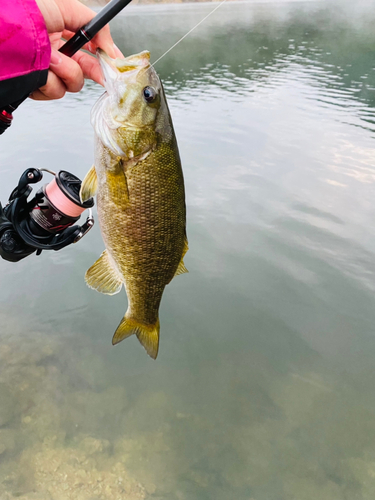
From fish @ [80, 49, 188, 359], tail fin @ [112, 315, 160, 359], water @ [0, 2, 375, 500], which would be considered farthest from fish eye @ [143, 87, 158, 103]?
water @ [0, 2, 375, 500]

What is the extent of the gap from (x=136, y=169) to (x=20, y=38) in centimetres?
67

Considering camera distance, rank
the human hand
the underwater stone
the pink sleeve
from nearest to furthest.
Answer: the pink sleeve
the human hand
the underwater stone

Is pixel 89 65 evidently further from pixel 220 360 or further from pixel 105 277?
pixel 220 360

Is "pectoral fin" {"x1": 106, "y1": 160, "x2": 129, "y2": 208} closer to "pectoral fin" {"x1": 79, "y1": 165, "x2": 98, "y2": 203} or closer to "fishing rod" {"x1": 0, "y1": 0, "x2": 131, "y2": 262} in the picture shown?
"pectoral fin" {"x1": 79, "y1": 165, "x2": 98, "y2": 203}

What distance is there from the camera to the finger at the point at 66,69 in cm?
166

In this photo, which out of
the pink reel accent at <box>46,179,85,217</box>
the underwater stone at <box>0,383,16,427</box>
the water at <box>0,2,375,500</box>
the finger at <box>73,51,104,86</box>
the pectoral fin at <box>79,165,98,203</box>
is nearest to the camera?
the pectoral fin at <box>79,165,98,203</box>

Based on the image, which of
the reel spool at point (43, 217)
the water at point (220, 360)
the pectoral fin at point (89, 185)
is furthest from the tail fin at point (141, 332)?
the water at point (220, 360)

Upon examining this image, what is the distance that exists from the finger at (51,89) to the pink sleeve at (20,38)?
0.71ft

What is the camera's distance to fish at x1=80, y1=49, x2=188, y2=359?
5.57 ft

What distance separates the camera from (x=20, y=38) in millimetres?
1341

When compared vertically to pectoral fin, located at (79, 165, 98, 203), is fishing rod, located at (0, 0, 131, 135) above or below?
above

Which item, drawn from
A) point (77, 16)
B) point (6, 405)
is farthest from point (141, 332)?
point (6, 405)

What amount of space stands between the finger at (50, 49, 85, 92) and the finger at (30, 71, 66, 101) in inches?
0.8

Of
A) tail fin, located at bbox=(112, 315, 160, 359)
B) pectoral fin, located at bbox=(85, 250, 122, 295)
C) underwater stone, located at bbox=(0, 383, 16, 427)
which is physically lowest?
underwater stone, located at bbox=(0, 383, 16, 427)
